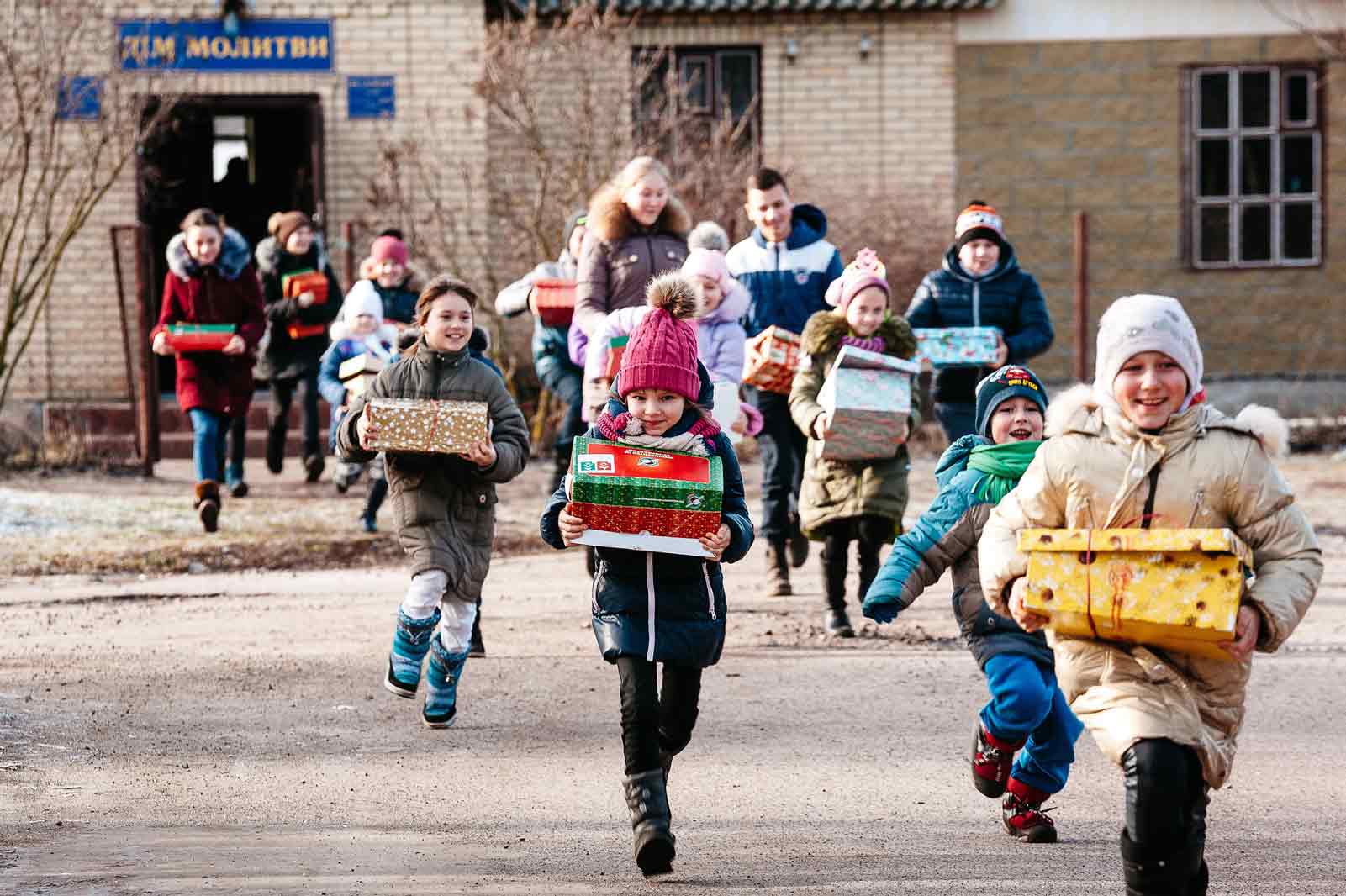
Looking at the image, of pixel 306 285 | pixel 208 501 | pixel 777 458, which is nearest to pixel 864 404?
pixel 777 458

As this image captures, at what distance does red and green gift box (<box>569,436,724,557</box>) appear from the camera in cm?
534

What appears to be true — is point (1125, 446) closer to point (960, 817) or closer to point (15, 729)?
point (960, 817)

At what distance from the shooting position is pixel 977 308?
9586 millimetres

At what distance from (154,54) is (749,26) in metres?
5.44

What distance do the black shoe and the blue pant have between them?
113 inches

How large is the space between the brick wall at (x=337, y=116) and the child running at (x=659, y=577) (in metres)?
11.5

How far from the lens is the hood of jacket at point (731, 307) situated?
→ 8.80 metres

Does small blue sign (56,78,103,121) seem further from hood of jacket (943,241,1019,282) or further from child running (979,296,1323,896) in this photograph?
child running (979,296,1323,896)

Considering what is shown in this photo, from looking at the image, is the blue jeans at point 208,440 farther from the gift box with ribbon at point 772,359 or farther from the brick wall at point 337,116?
the brick wall at point 337,116

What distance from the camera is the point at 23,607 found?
368 inches

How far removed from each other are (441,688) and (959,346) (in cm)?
357

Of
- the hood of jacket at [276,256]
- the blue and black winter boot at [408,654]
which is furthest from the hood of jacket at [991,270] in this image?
the hood of jacket at [276,256]

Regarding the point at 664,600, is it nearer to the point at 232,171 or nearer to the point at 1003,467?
the point at 1003,467

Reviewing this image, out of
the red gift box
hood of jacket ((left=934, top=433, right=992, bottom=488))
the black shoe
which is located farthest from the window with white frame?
hood of jacket ((left=934, top=433, right=992, bottom=488))
